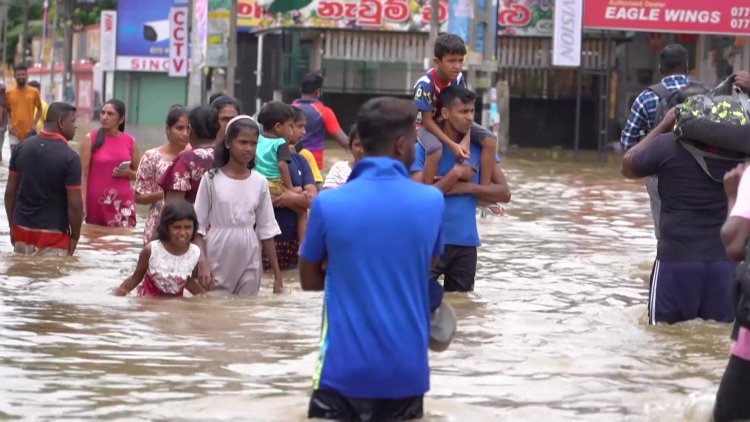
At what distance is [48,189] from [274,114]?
191cm

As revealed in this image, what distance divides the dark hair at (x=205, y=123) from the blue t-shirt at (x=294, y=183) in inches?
37.5

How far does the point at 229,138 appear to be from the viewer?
10.0 metres

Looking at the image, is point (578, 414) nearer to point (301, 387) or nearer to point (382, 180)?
point (301, 387)

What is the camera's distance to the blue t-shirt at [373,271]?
5688 millimetres

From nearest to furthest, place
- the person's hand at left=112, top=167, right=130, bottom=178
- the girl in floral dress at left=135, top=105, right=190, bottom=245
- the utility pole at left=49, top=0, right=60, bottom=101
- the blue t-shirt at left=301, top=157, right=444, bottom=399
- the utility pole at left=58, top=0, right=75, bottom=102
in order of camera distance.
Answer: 1. the blue t-shirt at left=301, top=157, right=444, bottom=399
2. the girl in floral dress at left=135, top=105, right=190, bottom=245
3. the person's hand at left=112, top=167, right=130, bottom=178
4. the utility pole at left=58, top=0, right=75, bottom=102
5. the utility pole at left=49, top=0, right=60, bottom=101

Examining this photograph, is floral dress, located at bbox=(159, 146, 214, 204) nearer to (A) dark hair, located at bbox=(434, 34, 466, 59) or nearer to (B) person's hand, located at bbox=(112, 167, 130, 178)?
(A) dark hair, located at bbox=(434, 34, 466, 59)

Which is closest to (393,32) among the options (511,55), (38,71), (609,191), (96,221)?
(511,55)

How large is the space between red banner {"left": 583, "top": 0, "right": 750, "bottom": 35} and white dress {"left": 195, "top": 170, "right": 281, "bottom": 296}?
2542cm

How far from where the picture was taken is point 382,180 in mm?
5703

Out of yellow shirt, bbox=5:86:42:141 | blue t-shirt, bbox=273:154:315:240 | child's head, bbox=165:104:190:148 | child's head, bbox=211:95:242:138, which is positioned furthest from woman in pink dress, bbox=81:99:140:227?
yellow shirt, bbox=5:86:42:141

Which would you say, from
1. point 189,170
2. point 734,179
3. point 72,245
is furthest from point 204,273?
point 734,179

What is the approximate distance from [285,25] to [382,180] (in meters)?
33.7

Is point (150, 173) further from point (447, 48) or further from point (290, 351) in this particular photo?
point (290, 351)

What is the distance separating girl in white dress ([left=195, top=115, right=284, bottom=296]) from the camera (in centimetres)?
1009
